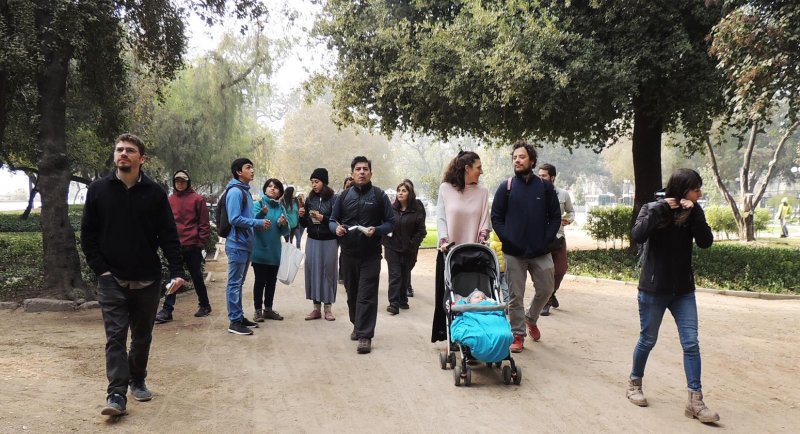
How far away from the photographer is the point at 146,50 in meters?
11.3

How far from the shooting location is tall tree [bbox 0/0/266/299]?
856cm

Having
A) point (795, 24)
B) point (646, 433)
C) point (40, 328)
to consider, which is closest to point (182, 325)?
point (40, 328)

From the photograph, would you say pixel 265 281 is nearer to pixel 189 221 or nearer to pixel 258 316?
pixel 258 316

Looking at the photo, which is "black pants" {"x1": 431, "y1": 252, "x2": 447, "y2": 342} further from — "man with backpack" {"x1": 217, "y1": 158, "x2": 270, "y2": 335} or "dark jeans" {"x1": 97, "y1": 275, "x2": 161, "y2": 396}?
"dark jeans" {"x1": 97, "y1": 275, "x2": 161, "y2": 396}

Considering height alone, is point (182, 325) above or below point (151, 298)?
below

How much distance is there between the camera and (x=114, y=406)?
13.8 feet

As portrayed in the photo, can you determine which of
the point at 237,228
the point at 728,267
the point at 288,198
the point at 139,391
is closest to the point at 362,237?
the point at 237,228

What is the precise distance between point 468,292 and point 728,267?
9406 millimetres

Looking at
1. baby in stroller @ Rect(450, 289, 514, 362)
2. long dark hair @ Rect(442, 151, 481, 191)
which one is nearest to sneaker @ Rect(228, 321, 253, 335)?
baby in stroller @ Rect(450, 289, 514, 362)

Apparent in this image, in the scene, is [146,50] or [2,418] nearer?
[2,418]

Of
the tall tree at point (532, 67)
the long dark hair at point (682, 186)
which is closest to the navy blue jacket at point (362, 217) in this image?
the long dark hair at point (682, 186)

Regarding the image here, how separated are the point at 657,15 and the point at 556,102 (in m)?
2.66

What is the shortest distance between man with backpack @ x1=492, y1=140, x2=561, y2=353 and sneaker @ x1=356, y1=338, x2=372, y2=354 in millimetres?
1515

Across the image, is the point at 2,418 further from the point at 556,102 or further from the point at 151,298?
the point at 556,102
